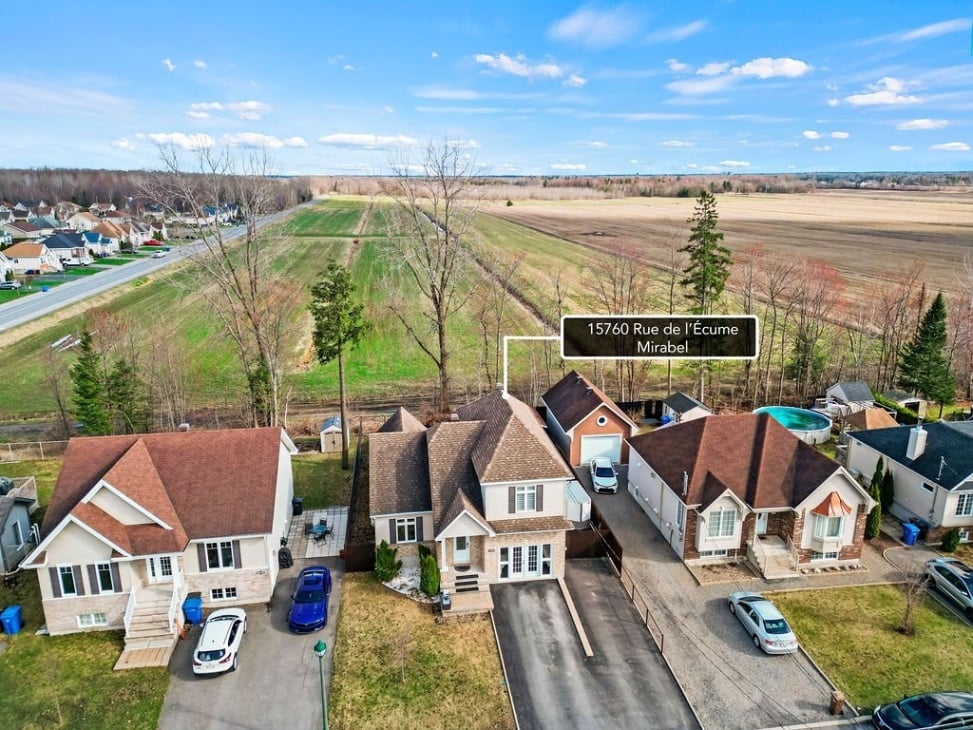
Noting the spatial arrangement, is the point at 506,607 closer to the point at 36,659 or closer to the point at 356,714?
the point at 356,714

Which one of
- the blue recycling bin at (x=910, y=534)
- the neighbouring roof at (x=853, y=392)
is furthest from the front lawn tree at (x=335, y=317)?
the neighbouring roof at (x=853, y=392)

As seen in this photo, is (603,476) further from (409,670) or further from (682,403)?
(409,670)

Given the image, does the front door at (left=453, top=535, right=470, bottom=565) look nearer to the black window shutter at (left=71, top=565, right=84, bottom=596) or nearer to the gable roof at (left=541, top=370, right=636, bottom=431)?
the gable roof at (left=541, top=370, right=636, bottom=431)

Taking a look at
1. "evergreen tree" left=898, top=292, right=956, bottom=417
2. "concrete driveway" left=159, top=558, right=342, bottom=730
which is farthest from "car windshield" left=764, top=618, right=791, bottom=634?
"evergreen tree" left=898, top=292, right=956, bottom=417

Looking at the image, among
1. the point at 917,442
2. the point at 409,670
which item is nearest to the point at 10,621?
the point at 409,670

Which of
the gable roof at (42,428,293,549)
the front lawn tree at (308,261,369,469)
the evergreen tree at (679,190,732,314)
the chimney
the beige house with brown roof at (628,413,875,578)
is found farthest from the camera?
the evergreen tree at (679,190,732,314)

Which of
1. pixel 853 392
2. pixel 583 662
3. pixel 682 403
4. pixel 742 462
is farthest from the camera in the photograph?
pixel 853 392

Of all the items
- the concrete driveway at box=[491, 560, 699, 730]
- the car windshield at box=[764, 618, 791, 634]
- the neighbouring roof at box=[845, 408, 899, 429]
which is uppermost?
the neighbouring roof at box=[845, 408, 899, 429]
